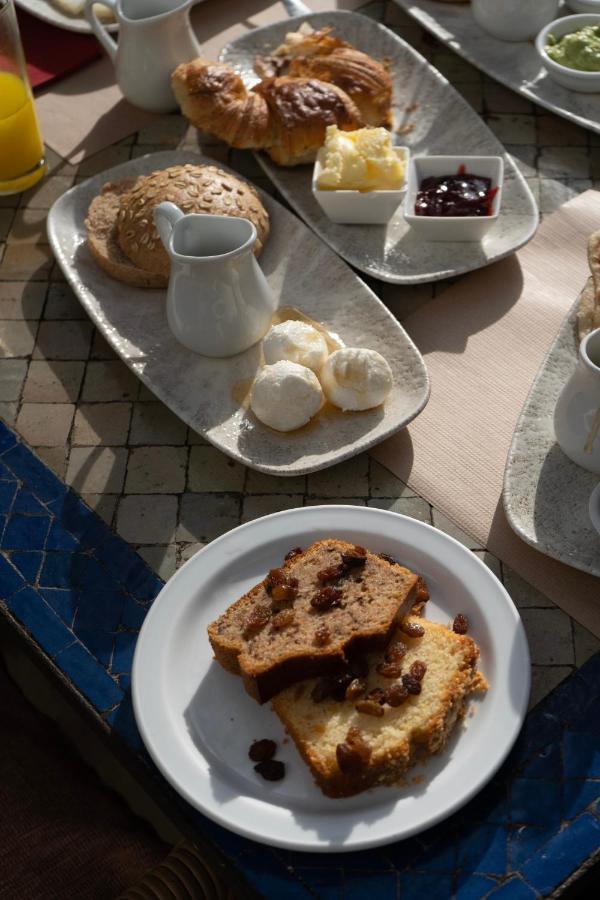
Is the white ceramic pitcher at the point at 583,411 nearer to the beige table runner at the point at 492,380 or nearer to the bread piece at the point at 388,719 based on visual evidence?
the beige table runner at the point at 492,380

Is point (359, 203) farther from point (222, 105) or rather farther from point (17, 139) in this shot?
point (17, 139)

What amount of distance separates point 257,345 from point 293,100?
0.60 meters

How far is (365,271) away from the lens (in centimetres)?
182

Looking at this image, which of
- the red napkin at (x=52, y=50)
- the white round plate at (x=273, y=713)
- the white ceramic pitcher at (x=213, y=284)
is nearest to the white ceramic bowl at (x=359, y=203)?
the white ceramic pitcher at (x=213, y=284)

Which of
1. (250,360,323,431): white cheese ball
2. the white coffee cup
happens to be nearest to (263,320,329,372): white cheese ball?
(250,360,323,431): white cheese ball

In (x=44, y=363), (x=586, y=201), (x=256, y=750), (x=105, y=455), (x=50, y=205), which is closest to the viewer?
(x=256, y=750)

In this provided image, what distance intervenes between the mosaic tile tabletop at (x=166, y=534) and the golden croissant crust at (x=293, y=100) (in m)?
0.13

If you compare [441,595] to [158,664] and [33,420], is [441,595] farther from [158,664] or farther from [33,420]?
[33,420]

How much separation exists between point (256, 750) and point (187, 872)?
408mm

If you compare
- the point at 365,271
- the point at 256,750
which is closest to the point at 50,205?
the point at 365,271

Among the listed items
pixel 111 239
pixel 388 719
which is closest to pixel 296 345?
pixel 111 239

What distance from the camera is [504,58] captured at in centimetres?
223

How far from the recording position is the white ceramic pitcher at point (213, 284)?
162cm

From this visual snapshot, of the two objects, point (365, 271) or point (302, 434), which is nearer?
point (302, 434)
